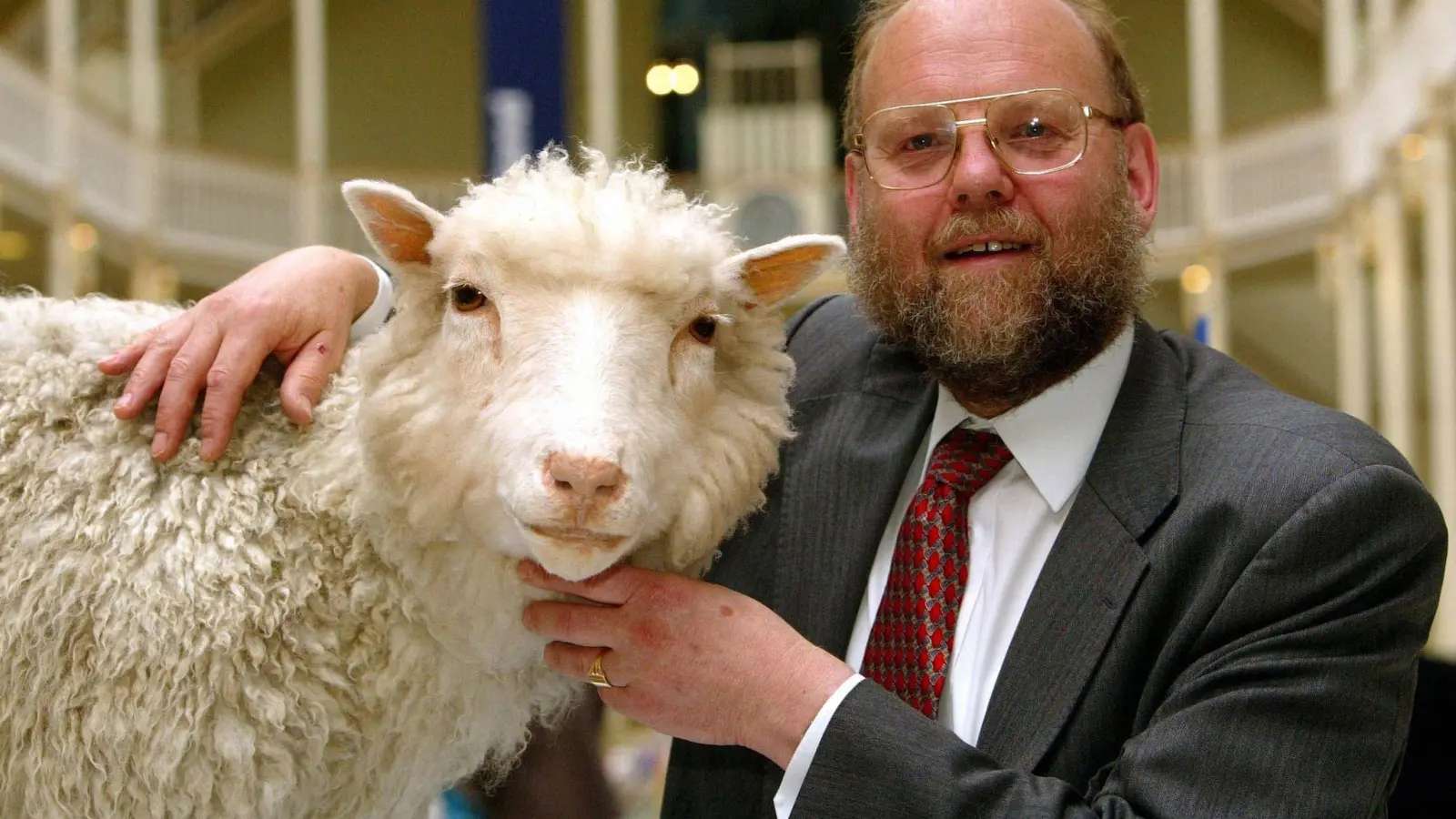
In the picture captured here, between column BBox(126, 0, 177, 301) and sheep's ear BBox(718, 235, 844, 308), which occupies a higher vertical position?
column BBox(126, 0, 177, 301)

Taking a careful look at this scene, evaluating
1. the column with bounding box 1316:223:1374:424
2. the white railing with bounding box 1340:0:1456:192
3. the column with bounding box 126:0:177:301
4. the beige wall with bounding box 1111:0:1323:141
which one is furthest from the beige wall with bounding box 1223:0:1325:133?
the column with bounding box 126:0:177:301

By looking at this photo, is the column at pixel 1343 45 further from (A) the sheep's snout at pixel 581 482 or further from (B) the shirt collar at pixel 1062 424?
(A) the sheep's snout at pixel 581 482

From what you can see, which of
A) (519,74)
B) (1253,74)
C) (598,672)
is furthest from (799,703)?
(1253,74)

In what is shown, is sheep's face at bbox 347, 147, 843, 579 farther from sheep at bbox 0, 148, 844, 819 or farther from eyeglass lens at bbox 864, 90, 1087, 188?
eyeglass lens at bbox 864, 90, 1087, 188

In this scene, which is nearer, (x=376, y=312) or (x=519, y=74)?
Answer: (x=376, y=312)

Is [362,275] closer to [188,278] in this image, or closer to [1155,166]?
[1155,166]

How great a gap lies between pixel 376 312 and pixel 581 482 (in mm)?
678

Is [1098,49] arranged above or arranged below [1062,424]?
above

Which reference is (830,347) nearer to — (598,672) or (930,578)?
(930,578)

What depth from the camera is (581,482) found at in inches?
47.3

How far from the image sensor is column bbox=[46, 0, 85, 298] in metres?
8.05

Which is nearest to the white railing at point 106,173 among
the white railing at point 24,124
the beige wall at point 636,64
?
the white railing at point 24,124

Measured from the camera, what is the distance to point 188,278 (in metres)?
9.79

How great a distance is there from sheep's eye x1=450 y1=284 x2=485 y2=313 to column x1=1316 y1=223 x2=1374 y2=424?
864 cm
